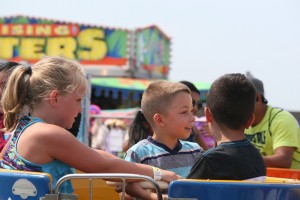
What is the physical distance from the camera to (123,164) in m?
3.22

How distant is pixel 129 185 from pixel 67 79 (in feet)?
1.91

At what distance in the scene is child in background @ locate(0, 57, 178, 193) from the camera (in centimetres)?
314

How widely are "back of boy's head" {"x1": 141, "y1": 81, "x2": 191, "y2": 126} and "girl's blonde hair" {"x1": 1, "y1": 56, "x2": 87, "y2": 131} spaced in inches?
32.3

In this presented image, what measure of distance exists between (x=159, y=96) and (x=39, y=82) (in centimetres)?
99

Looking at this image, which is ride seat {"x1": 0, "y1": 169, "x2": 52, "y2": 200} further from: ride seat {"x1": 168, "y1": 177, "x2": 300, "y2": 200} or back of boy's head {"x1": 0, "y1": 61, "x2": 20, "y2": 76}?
back of boy's head {"x1": 0, "y1": 61, "x2": 20, "y2": 76}

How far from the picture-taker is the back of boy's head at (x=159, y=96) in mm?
4094

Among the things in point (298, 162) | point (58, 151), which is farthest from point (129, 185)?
point (298, 162)

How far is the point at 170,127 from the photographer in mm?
4070

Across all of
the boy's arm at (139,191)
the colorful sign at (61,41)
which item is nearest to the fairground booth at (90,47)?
the colorful sign at (61,41)

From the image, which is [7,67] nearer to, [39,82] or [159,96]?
[159,96]

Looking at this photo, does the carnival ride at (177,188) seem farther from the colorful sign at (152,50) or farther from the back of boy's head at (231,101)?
the colorful sign at (152,50)

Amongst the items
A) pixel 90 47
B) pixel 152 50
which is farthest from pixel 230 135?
pixel 152 50

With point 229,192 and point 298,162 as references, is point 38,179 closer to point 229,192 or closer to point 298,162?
point 229,192

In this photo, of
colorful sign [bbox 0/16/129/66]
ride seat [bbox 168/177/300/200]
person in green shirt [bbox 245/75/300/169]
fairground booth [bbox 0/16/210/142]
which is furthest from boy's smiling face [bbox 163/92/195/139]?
colorful sign [bbox 0/16/129/66]
